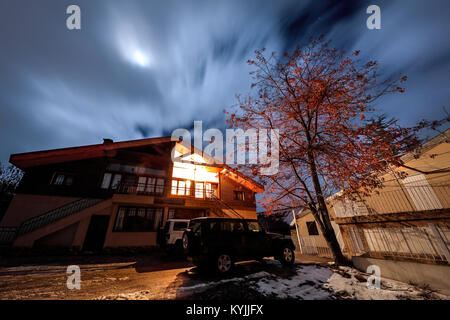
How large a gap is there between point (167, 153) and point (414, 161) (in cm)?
1980

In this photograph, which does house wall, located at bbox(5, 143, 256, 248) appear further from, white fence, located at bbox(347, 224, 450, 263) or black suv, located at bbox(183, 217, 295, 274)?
white fence, located at bbox(347, 224, 450, 263)

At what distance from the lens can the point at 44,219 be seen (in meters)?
10.6

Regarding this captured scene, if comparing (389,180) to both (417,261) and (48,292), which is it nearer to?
(417,261)

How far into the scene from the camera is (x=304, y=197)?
788 centimetres

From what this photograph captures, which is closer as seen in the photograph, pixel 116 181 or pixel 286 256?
pixel 286 256

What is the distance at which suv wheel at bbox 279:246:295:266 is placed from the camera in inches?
263

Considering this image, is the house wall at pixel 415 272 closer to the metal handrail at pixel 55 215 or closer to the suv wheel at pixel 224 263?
the suv wheel at pixel 224 263

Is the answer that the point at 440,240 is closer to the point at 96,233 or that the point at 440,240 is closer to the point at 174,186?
the point at 174,186

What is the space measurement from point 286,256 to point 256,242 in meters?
1.67

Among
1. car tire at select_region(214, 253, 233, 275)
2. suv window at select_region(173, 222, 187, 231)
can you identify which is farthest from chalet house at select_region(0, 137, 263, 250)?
car tire at select_region(214, 253, 233, 275)

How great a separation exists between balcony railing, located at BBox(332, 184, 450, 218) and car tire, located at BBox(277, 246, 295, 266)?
163 inches

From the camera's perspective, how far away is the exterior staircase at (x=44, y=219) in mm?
9844

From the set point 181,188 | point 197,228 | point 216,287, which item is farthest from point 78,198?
point 216,287

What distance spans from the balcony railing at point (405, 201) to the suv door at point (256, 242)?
4987mm
